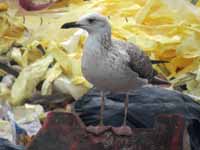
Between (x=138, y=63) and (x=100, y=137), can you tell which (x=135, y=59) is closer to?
(x=138, y=63)

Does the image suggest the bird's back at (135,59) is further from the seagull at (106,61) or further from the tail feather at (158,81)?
the tail feather at (158,81)

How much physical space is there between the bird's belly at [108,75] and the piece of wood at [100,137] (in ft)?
0.81

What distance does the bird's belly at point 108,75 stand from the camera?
3525 millimetres

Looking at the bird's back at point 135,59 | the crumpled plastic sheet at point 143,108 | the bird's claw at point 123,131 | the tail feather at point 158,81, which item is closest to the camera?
the bird's claw at point 123,131

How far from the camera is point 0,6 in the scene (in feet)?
17.3

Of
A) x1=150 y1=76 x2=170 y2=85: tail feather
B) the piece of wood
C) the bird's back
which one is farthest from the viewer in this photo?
x1=150 y1=76 x2=170 y2=85: tail feather

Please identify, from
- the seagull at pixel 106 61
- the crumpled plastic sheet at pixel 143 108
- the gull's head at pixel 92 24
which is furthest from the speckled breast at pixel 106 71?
the crumpled plastic sheet at pixel 143 108

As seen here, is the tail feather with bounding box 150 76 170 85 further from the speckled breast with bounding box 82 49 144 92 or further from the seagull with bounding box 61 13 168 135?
the speckled breast with bounding box 82 49 144 92

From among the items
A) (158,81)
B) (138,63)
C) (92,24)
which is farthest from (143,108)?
(92,24)

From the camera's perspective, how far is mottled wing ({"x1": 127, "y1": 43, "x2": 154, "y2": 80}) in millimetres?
3769

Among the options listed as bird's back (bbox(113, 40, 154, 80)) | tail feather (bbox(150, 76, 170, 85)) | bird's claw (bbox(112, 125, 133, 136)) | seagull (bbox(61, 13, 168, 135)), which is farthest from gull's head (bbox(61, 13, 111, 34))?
tail feather (bbox(150, 76, 170, 85))

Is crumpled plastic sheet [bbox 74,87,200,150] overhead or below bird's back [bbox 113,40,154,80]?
below

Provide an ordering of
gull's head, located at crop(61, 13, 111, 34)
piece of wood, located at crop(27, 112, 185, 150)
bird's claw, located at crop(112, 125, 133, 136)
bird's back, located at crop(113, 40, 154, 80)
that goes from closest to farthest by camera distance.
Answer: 1. piece of wood, located at crop(27, 112, 185, 150)
2. bird's claw, located at crop(112, 125, 133, 136)
3. gull's head, located at crop(61, 13, 111, 34)
4. bird's back, located at crop(113, 40, 154, 80)

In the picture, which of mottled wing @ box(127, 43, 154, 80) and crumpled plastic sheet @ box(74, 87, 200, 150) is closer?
mottled wing @ box(127, 43, 154, 80)
